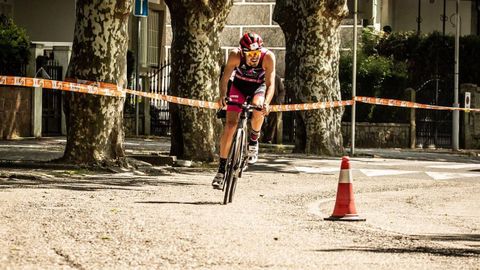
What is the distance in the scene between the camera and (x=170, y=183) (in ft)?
59.9

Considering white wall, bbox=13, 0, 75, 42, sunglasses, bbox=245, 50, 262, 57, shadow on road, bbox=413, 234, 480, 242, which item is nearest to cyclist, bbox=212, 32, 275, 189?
sunglasses, bbox=245, 50, 262, 57

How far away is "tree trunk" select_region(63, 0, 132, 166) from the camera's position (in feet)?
65.9

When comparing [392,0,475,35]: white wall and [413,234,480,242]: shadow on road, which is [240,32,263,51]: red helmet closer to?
[413,234,480,242]: shadow on road

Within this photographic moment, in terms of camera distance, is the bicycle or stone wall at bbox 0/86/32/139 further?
stone wall at bbox 0/86/32/139

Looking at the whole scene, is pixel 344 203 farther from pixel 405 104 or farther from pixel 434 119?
pixel 434 119

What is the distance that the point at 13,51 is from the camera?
1132 inches

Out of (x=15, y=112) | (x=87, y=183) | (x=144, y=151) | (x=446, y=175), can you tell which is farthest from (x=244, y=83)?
(x=15, y=112)

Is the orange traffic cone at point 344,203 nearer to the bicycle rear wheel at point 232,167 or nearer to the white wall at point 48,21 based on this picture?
the bicycle rear wheel at point 232,167

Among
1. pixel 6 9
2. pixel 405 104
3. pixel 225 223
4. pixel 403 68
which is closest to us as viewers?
pixel 225 223

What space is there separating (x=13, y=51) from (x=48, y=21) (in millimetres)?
10370

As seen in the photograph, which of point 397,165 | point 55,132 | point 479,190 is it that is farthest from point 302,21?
point 479,190

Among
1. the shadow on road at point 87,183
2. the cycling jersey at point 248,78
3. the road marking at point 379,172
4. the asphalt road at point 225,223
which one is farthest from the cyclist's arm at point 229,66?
the road marking at point 379,172

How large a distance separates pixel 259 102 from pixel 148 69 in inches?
968

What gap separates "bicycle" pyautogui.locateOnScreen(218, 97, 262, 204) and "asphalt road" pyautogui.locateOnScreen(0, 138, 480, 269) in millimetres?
228
